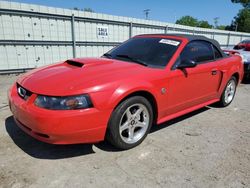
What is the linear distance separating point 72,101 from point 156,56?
5.43 ft

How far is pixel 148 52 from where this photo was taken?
12.0 ft

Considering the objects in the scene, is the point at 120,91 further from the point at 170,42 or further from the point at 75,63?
the point at 170,42

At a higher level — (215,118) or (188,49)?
(188,49)

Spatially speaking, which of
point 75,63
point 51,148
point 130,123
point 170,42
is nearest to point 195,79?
point 170,42

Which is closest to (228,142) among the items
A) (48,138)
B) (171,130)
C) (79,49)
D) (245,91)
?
(171,130)

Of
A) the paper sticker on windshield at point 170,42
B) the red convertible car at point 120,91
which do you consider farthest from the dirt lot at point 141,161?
the paper sticker on windshield at point 170,42

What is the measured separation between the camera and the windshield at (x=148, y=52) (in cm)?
348

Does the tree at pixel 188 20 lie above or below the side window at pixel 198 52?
above

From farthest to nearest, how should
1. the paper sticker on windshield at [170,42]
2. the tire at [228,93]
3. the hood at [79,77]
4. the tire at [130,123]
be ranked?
the tire at [228,93] → the paper sticker on windshield at [170,42] → the tire at [130,123] → the hood at [79,77]

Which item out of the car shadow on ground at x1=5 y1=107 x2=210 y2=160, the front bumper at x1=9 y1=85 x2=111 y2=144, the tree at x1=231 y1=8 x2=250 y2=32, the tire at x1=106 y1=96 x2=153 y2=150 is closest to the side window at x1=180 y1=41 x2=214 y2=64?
the tire at x1=106 y1=96 x2=153 y2=150

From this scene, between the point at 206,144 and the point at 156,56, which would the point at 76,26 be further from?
the point at 206,144

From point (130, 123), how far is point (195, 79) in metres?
1.46

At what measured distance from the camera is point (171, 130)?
3.72 m

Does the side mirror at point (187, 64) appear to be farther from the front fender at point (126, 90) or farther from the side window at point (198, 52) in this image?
the front fender at point (126, 90)
